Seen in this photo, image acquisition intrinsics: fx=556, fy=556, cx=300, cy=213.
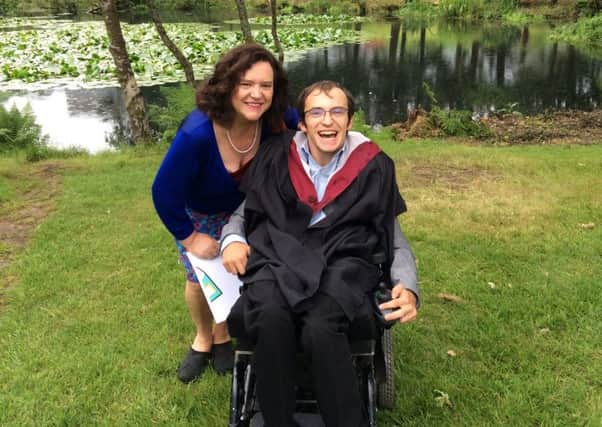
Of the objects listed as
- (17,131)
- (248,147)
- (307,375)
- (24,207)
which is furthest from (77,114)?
(307,375)

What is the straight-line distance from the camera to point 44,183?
256 inches

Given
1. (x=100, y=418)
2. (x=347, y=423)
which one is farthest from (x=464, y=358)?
(x=100, y=418)

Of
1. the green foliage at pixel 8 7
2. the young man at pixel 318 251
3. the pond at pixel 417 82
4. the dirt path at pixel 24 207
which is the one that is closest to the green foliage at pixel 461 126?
the pond at pixel 417 82

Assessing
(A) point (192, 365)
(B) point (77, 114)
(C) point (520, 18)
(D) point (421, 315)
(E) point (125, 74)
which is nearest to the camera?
(A) point (192, 365)

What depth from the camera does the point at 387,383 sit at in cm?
244

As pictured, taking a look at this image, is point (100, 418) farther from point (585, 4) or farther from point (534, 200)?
point (585, 4)

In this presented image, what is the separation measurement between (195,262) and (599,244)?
10.1 feet

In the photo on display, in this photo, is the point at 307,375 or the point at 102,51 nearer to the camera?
the point at 307,375

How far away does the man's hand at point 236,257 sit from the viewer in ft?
7.14

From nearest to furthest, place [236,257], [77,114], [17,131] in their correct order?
[236,257] → [17,131] → [77,114]

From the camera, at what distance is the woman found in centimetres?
228

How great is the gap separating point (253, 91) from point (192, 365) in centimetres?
142

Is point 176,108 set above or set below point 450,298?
above

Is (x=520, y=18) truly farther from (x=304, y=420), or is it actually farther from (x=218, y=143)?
(x=304, y=420)
